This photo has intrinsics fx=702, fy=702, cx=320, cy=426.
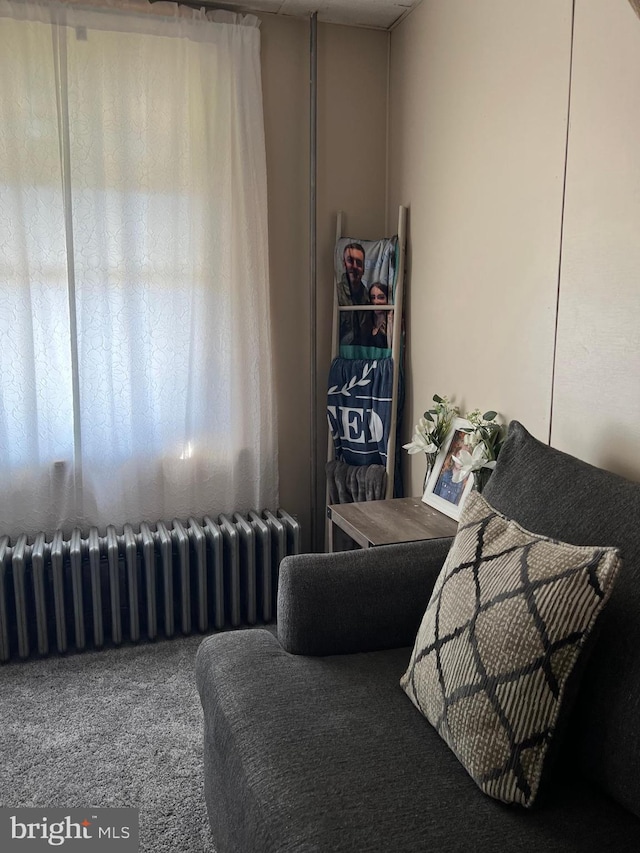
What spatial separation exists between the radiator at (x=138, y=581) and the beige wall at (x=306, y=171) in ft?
1.44

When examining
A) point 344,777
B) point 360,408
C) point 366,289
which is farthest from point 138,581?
point 344,777

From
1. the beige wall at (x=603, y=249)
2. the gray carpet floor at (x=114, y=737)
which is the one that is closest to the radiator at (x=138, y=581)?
the gray carpet floor at (x=114, y=737)

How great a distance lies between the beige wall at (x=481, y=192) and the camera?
2002 mm

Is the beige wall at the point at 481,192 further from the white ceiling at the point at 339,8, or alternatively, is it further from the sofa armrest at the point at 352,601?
the sofa armrest at the point at 352,601

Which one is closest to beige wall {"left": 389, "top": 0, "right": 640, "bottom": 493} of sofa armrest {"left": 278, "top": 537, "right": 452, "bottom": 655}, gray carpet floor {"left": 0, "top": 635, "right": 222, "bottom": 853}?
sofa armrest {"left": 278, "top": 537, "right": 452, "bottom": 655}

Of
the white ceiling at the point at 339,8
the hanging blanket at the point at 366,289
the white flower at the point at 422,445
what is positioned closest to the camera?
the white flower at the point at 422,445

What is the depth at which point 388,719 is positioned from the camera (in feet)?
4.61

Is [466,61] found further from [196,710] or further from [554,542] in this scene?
[196,710]

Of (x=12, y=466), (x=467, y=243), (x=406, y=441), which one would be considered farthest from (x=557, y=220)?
(x=12, y=466)

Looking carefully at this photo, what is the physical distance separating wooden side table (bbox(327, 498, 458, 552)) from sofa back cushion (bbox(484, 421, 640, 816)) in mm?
584

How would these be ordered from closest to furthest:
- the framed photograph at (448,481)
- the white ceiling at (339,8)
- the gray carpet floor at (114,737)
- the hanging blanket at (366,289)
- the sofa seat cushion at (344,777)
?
the sofa seat cushion at (344,777) < the gray carpet floor at (114,737) < the framed photograph at (448,481) < the white ceiling at (339,8) < the hanging blanket at (366,289)

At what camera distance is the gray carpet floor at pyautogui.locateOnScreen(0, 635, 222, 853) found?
5.88 feet

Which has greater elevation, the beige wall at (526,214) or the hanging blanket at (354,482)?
the beige wall at (526,214)

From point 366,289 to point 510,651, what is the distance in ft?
6.37
